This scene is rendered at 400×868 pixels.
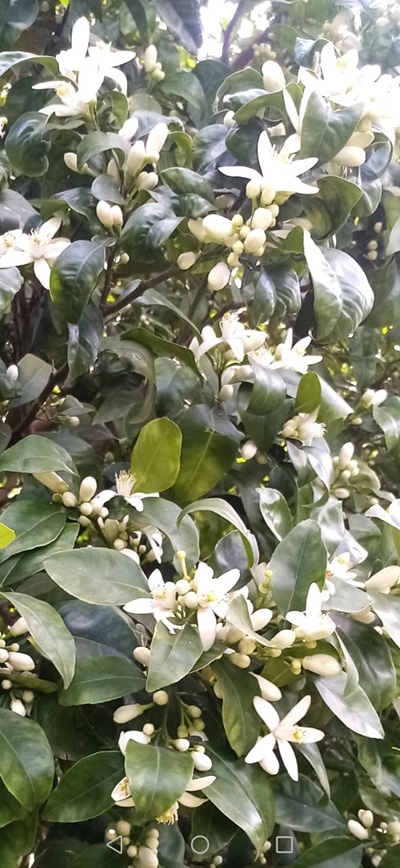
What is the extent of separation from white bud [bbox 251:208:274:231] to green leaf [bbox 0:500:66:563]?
35cm

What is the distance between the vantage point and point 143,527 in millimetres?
667

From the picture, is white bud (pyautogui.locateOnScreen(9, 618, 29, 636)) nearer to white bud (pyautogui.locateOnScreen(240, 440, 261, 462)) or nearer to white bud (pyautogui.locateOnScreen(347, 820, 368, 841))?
white bud (pyautogui.locateOnScreen(240, 440, 261, 462))

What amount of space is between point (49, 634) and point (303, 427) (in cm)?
37

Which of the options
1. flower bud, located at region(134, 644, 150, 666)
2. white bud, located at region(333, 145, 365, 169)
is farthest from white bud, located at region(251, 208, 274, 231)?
flower bud, located at region(134, 644, 150, 666)

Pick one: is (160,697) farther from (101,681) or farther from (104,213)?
(104,213)

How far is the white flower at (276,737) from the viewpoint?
561 mm

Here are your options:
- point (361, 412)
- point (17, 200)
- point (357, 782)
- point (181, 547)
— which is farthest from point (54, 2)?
point (357, 782)

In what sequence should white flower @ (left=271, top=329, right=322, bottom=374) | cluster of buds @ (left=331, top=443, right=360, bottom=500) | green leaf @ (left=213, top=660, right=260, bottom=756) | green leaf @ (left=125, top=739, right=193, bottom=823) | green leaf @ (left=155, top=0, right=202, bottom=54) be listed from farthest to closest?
green leaf @ (left=155, top=0, right=202, bottom=54) < cluster of buds @ (left=331, top=443, right=360, bottom=500) < white flower @ (left=271, top=329, right=322, bottom=374) < green leaf @ (left=213, top=660, right=260, bottom=756) < green leaf @ (left=125, top=739, right=193, bottom=823)

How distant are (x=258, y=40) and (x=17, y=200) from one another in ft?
2.28

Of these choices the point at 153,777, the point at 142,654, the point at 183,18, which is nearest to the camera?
the point at 153,777

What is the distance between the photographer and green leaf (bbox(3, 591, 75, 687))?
500 mm

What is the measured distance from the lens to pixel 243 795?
0.54 m

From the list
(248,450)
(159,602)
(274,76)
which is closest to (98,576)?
(159,602)

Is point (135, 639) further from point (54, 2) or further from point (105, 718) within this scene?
point (54, 2)
